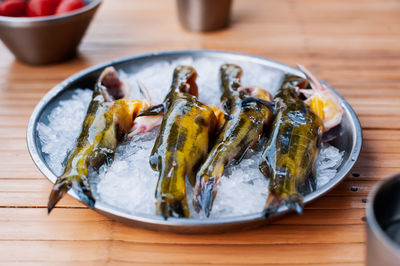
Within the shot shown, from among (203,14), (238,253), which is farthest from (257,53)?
(238,253)

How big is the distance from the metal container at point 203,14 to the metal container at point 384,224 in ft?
4.69

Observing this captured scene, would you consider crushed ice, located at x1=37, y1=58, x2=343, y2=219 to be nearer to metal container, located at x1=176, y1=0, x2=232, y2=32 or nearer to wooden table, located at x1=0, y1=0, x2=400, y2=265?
wooden table, located at x1=0, y1=0, x2=400, y2=265

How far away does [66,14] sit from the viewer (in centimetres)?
156

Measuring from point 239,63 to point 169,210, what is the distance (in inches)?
31.2

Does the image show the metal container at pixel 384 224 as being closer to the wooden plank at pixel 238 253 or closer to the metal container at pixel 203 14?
the wooden plank at pixel 238 253

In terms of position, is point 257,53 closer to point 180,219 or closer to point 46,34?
point 46,34

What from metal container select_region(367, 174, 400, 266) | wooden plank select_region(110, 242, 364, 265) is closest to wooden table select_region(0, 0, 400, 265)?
wooden plank select_region(110, 242, 364, 265)

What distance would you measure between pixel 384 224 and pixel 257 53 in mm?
1235

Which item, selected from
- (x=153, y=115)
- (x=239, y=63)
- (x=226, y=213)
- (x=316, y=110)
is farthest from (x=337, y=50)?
(x=226, y=213)

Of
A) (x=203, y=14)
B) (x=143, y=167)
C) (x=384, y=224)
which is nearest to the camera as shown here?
(x=384, y=224)

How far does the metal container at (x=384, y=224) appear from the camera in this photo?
1.98 ft

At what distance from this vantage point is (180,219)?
81 cm

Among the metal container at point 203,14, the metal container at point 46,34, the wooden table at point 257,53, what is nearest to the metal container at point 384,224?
the wooden table at point 257,53

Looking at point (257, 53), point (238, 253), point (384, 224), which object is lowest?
point (257, 53)
